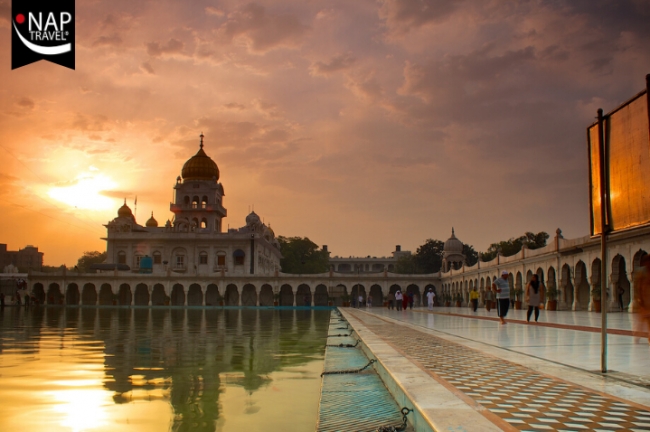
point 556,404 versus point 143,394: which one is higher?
point 556,404

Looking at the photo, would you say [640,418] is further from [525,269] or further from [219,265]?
[219,265]

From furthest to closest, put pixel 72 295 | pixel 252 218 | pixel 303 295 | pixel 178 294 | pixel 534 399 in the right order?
pixel 252 218 → pixel 303 295 → pixel 72 295 → pixel 178 294 → pixel 534 399

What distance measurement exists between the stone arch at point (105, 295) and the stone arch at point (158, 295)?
4915 mm

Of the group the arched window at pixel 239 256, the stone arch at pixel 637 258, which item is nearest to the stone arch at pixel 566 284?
the stone arch at pixel 637 258

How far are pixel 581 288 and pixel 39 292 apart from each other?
60.2m

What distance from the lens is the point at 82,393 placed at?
6.46 metres

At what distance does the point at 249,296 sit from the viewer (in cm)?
7000

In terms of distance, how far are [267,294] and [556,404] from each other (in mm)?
68891

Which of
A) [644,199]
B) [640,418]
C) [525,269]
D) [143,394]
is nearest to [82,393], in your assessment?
[143,394]

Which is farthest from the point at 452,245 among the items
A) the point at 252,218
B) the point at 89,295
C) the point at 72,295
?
the point at 72,295

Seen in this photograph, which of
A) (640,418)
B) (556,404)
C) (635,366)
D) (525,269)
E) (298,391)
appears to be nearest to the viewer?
(640,418)

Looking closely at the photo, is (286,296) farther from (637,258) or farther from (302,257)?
(637,258)

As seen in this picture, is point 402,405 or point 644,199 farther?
point 644,199

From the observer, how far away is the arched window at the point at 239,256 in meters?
73.1
